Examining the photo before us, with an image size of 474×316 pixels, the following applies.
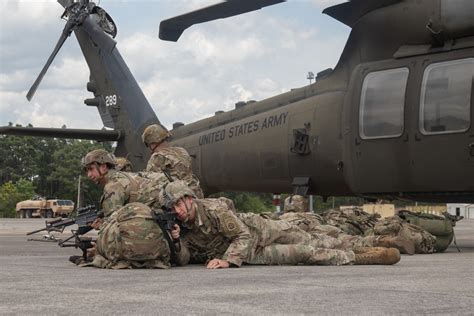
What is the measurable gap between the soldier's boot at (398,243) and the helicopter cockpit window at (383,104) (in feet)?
4.56

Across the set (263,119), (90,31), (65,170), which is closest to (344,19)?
(263,119)

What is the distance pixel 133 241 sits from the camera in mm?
5812

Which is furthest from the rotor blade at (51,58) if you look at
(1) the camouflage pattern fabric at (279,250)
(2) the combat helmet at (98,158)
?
(1) the camouflage pattern fabric at (279,250)

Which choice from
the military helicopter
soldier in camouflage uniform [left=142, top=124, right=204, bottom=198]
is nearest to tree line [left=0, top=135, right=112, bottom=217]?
the military helicopter

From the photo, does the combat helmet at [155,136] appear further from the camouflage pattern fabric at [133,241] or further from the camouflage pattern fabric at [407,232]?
the camouflage pattern fabric at [407,232]

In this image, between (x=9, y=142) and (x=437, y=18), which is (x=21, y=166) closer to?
(x=9, y=142)

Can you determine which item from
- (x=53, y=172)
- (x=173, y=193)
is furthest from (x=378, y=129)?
(x=53, y=172)

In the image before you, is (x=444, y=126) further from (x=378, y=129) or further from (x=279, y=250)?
(x=279, y=250)

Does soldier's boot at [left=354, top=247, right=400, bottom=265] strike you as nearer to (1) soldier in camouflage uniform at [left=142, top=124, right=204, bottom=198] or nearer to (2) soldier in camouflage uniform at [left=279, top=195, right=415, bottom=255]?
(2) soldier in camouflage uniform at [left=279, top=195, right=415, bottom=255]

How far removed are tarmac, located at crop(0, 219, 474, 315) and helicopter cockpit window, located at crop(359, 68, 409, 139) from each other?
3.04m

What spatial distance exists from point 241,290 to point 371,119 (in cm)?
531

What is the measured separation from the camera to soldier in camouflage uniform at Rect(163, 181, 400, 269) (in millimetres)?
5957

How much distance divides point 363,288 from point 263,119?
23.3 feet

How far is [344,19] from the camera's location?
1008 cm
